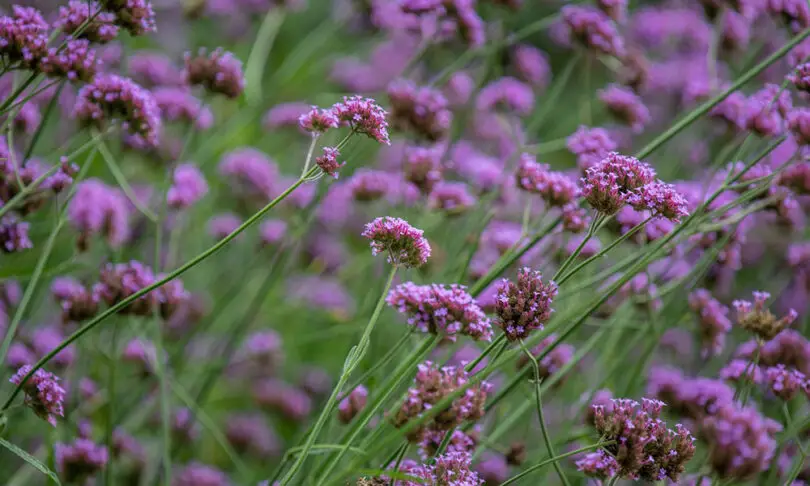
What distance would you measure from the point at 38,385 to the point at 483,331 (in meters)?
0.77

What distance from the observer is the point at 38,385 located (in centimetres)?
131

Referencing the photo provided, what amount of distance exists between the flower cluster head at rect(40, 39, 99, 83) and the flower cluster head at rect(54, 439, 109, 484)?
0.82 m

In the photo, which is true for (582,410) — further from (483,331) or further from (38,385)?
(38,385)

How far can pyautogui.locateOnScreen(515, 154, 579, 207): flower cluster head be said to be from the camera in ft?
5.46

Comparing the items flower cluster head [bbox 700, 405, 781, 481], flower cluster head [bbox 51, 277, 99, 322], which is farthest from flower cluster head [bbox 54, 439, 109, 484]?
flower cluster head [bbox 700, 405, 781, 481]

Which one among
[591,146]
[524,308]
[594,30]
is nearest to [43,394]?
[524,308]

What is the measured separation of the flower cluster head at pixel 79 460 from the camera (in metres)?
1.72

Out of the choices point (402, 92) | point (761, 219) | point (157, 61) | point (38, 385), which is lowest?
point (38, 385)

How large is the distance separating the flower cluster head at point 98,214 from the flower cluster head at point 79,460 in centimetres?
49

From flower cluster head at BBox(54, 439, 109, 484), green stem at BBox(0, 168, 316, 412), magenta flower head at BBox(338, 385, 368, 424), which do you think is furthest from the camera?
flower cluster head at BBox(54, 439, 109, 484)

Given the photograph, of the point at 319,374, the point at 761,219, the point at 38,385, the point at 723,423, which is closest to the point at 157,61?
the point at 319,374

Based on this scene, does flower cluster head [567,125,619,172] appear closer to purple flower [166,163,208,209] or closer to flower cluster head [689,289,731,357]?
flower cluster head [689,289,731,357]

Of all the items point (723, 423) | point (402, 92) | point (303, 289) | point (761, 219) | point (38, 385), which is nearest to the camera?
point (723, 423)

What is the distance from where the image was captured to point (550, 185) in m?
1.68
